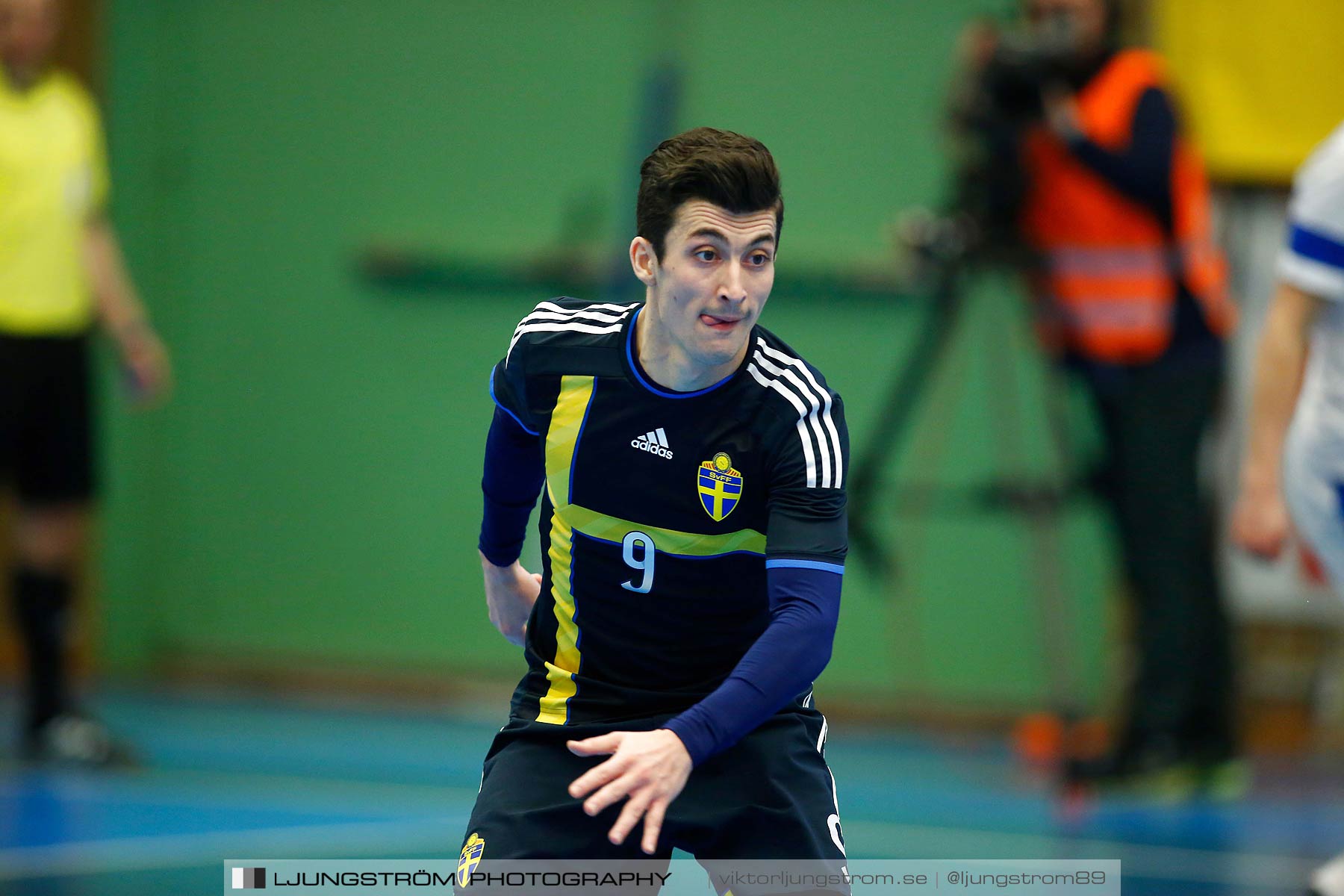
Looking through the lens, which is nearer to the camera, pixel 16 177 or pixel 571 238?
pixel 16 177

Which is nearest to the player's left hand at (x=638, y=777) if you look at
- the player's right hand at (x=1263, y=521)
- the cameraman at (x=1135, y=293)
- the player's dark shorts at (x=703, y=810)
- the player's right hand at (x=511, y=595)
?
the player's dark shorts at (x=703, y=810)

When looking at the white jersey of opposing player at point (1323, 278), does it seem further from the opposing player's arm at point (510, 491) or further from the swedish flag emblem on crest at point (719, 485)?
the opposing player's arm at point (510, 491)

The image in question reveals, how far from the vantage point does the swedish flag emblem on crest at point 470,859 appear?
2.68 meters

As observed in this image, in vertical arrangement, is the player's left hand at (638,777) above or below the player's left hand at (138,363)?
above

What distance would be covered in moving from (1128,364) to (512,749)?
11.3 ft

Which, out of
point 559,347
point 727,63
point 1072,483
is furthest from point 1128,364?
point 559,347

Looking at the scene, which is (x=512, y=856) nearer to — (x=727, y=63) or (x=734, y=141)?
(x=734, y=141)

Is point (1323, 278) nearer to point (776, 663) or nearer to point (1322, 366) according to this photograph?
point (1322, 366)

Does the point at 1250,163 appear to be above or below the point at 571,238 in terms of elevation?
above

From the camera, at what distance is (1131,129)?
561 cm

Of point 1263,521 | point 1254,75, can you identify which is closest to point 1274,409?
point 1263,521

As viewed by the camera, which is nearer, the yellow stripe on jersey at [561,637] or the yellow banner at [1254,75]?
the yellow stripe on jersey at [561,637]

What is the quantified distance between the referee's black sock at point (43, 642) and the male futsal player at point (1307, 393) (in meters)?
4.03

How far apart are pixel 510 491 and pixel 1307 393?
6.01 ft
